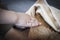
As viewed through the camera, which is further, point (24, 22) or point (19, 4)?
point (19, 4)

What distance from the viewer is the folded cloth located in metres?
0.59

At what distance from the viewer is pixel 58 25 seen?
1.95 ft

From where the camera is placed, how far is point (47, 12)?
0.63m

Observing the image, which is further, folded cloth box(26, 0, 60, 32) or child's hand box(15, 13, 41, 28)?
folded cloth box(26, 0, 60, 32)

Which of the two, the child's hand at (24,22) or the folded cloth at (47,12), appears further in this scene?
the folded cloth at (47,12)

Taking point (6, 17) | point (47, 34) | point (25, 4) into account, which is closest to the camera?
point (6, 17)

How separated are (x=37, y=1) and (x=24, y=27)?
24 cm

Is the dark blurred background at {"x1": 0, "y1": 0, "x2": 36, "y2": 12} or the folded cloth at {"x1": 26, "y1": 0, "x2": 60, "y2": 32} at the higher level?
the dark blurred background at {"x1": 0, "y1": 0, "x2": 36, "y2": 12}

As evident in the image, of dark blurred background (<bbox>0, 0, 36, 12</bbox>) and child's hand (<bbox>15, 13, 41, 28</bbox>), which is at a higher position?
dark blurred background (<bbox>0, 0, 36, 12</bbox>)

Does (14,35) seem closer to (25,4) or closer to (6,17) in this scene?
(6,17)

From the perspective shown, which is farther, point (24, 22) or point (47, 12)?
point (47, 12)

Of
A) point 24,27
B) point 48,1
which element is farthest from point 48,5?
point 24,27

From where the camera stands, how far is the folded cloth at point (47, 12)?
0.59 m

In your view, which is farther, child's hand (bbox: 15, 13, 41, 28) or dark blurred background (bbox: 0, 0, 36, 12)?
dark blurred background (bbox: 0, 0, 36, 12)
